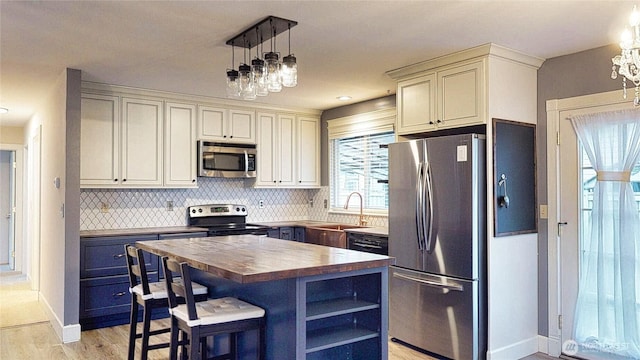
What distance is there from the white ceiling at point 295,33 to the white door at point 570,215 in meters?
0.71

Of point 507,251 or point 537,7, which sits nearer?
point 537,7

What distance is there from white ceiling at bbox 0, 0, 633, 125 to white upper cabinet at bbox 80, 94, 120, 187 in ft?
1.18

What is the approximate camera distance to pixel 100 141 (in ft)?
15.8

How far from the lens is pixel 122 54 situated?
3.70 m

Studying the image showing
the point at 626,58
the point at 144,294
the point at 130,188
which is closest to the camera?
the point at 626,58

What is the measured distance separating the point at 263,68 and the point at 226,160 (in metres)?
2.75

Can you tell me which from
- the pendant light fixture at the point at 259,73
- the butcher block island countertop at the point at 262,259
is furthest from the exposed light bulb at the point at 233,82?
the butcher block island countertop at the point at 262,259

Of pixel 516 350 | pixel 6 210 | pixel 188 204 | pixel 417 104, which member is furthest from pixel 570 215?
pixel 6 210

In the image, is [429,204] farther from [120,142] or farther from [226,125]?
[120,142]

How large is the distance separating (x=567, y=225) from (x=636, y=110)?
976 mm

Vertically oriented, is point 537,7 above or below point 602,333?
above

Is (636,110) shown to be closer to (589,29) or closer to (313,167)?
(589,29)

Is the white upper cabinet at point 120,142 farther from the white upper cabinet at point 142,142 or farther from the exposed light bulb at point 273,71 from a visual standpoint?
A: the exposed light bulb at point 273,71

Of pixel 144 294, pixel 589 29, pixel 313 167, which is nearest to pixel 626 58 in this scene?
pixel 589 29
